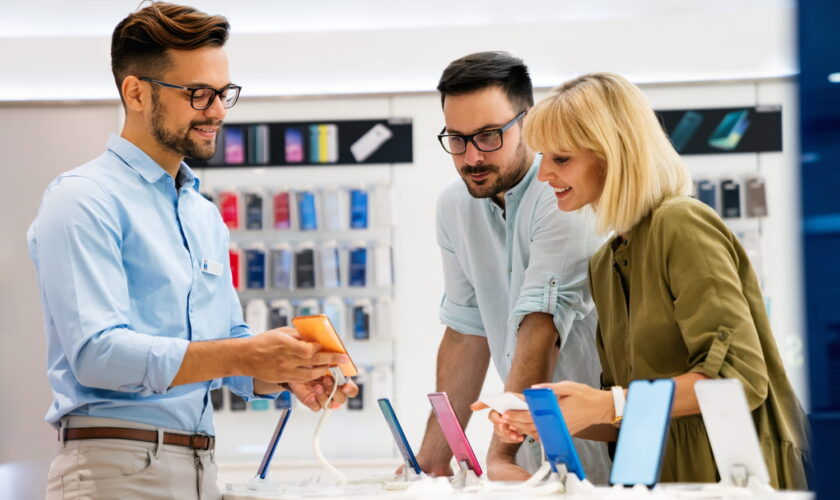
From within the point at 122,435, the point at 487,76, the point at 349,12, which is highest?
the point at 349,12

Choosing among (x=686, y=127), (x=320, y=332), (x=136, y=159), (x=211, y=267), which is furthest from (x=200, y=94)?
(x=686, y=127)

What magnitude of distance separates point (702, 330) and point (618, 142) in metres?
0.52

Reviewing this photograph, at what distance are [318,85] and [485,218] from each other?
11.6 ft

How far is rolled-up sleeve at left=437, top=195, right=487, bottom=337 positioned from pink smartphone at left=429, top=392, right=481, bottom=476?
93 cm

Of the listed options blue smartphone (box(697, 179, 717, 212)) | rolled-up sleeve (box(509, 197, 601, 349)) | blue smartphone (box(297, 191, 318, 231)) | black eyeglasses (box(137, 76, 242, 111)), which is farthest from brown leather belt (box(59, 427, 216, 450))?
blue smartphone (box(697, 179, 717, 212))

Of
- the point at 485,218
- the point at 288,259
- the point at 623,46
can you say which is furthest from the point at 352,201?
the point at 485,218

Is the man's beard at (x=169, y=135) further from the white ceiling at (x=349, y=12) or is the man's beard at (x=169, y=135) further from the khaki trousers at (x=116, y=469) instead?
the white ceiling at (x=349, y=12)

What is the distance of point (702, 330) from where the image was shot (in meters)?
1.99

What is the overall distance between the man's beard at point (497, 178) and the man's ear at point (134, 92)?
924 mm

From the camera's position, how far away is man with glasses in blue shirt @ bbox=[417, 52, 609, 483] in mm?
2541

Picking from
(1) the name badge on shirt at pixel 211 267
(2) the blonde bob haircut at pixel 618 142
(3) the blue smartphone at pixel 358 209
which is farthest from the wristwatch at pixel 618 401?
(3) the blue smartphone at pixel 358 209

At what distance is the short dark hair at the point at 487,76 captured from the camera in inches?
109

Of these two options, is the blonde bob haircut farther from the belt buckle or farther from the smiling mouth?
the belt buckle

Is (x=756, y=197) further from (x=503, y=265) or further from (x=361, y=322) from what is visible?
(x=503, y=265)
